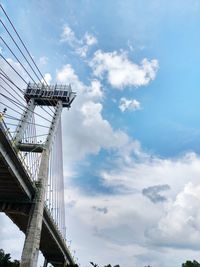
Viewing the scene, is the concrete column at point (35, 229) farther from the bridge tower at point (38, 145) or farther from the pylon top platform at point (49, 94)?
the pylon top platform at point (49, 94)

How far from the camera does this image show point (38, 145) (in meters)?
53.1

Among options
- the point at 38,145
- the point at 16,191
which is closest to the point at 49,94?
the point at 38,145

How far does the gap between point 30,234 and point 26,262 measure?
11.4 feet

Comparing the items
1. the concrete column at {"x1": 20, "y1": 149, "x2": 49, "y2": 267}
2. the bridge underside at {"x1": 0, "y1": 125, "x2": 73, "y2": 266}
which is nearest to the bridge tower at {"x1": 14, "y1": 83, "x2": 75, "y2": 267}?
the concrete column at {"x1": 20, "y1": 149, "x2": 49, "y2": 267}

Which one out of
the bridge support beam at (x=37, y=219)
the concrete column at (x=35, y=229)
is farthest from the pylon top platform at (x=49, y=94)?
the concrete column at (x=35, y=229)

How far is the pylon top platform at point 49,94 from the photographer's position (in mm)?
62188

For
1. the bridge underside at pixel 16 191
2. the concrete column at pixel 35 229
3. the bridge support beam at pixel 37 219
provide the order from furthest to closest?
the bridge support beam at pixel 37 219
the concrete column at pixel 35 229
the bridge underside at pixel 16 191

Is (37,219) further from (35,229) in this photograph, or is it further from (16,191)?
(16,191)

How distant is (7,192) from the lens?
1855 inches

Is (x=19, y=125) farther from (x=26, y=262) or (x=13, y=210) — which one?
(x=26, y=262)

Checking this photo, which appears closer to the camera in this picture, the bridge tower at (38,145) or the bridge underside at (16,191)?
the bridge underside at (16,191)

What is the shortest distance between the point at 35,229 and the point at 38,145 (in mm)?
12307

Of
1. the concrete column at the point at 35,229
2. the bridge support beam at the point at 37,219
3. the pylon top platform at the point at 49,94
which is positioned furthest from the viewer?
the pylon top platform at the point at 49,94

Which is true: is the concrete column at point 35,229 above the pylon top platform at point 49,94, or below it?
below
